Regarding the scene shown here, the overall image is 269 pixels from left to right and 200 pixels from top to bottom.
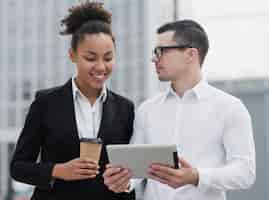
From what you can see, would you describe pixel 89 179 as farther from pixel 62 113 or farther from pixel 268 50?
pixel 268 50

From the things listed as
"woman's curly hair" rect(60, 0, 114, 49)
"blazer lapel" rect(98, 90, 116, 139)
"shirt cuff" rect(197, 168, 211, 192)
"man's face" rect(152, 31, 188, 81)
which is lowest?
"shirt cuff" rect(197, 168, 211, 192)

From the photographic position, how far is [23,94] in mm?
22859

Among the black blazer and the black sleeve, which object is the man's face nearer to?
the black blazer

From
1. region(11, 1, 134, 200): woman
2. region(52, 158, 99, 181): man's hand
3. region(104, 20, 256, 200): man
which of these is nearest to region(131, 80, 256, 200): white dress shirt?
region(104, 20, 256, 200): man

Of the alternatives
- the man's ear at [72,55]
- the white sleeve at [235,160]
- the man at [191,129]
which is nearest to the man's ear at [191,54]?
the man at [191,129]

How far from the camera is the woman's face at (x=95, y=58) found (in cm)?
170

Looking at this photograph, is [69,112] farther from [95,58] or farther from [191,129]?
Result: [191,129]

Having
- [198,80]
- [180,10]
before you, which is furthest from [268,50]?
[198,80]

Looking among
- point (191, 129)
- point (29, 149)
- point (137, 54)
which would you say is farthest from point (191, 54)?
point (137, 54)

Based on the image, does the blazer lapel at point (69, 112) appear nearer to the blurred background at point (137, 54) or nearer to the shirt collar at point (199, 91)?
the blurred background at point (137, 54)

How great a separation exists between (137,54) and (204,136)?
17.7 metres

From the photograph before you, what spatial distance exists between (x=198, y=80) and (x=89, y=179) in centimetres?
46

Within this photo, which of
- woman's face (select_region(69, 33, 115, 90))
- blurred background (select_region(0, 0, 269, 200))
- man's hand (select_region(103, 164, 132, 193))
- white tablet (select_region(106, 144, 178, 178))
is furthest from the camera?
blurred background (select_region(0, 0, 269, 200))

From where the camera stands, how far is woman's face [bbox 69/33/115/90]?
5.58 feet
